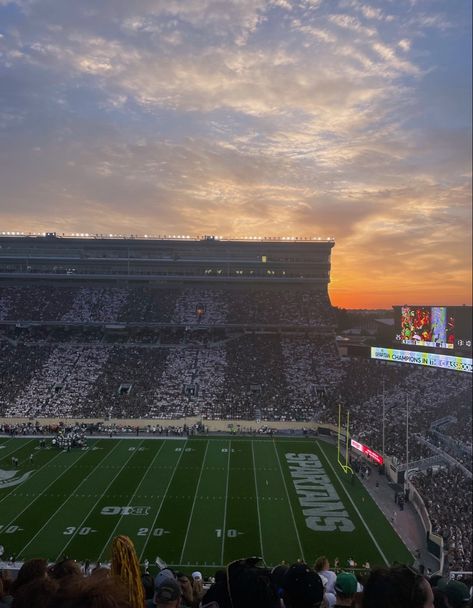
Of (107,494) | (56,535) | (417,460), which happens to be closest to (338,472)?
(417,460)

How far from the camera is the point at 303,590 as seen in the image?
2707 mm

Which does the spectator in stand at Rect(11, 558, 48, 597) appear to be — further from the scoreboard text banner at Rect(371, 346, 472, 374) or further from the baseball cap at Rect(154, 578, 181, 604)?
the scoreboard text banner at Rect(371, 346, 472, 374)

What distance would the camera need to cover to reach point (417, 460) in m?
20.4

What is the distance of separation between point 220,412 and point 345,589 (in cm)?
2686

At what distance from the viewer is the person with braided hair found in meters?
2.47

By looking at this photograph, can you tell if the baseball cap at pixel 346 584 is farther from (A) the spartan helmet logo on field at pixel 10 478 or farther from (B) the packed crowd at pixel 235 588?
(A) the spartan helmet logo on field at pixel 10 478

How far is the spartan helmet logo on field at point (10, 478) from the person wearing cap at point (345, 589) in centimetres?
1832

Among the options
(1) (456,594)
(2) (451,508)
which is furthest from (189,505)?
(1) (456,594)

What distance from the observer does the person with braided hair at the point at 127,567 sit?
2.47 m

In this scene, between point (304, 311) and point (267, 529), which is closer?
point (267, 529)

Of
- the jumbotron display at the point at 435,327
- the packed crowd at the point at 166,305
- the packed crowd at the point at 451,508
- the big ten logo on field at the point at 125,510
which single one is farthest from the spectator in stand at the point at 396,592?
the packed crowd at the point at 166,305

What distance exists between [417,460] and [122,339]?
935 inches

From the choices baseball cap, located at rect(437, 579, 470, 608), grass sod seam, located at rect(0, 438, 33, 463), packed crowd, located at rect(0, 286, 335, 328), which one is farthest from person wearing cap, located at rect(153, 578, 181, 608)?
packed crowd, located at rect(0, 286, 335, 328)

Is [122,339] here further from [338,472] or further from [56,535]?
[56,535]
